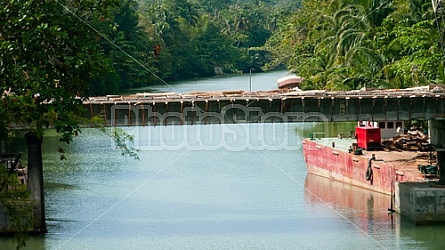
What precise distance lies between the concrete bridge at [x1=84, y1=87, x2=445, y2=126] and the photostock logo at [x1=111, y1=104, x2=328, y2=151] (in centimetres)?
4

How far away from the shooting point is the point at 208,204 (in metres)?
56.4

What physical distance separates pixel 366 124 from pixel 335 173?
13.0 feet

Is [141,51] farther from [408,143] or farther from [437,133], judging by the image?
[437,133]

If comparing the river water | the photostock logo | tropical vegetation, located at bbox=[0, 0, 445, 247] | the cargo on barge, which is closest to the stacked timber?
the cargo on barge

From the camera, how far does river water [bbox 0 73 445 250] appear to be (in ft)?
154

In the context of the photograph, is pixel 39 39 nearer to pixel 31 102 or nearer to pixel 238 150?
pixel 31 102

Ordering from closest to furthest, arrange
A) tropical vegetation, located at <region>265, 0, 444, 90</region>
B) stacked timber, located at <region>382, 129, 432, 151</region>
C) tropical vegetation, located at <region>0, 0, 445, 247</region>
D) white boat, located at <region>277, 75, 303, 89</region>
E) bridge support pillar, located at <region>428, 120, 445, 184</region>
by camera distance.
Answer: tropical vegetation, located at <region>0, 0, 445, 247</region> → bridge support pillar, located at <region>428, 120, 445, 184</region> → stacked timber, located at <region>382, 129, 432, 151</region> → tropical vegetation, located at <region>265, 0, 444, 90</region> → white boat, located at <region>277, 75, 303, 89</region>

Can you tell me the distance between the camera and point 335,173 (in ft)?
220

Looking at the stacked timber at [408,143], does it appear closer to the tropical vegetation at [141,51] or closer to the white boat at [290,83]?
A: the tropical vegetation at [141,51]

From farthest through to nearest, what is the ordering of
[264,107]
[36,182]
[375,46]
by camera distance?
[375,46] < [264,107] < [36,182]

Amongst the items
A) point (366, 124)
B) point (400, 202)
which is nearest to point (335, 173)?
point (366, 124)

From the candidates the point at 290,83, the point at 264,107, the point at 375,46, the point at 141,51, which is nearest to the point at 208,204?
the point at 264,107

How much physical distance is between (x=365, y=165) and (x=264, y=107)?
10421mm

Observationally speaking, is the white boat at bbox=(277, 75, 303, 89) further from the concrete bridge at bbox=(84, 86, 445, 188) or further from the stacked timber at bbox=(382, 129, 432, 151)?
the concrete bridge at bbox=(84, 86, 445, 188)
